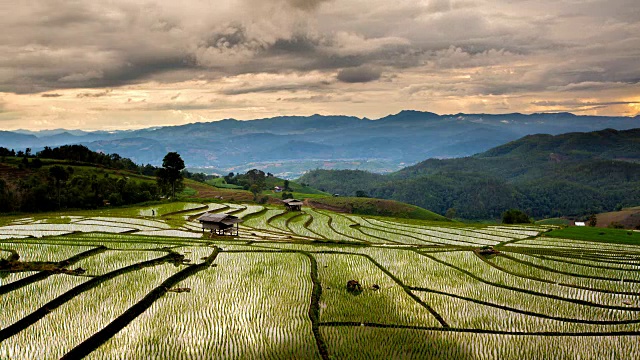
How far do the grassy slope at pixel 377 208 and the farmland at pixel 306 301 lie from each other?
104928 millimetres

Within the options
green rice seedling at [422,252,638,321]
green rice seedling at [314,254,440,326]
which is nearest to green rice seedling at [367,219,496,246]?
green rice seedling at [422,252,638,321]

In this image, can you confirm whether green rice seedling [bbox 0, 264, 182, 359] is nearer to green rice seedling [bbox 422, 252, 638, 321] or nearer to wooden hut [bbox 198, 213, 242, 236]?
green rice seedling [bbox 422, 252, 638, 321]

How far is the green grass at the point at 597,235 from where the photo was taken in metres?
49.0

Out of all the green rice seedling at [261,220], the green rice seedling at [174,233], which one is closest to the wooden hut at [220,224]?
the green rice seedling at [174,233]

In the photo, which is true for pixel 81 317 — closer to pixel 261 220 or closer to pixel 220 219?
pixel 220 219

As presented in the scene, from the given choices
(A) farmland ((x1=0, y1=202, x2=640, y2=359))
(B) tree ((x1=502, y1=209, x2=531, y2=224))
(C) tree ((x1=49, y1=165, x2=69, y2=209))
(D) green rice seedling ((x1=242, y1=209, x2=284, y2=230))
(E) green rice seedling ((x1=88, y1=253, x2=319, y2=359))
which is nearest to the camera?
(E) green rice seedling ((x1=88, y1=253, x2=319, y2=359))

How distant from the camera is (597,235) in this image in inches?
2090

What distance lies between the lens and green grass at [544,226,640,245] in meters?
49.0

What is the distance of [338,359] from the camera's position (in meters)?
15.8

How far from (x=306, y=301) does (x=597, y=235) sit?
48.6 meters

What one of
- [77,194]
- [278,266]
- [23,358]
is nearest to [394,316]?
[278,266]

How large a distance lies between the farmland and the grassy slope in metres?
105

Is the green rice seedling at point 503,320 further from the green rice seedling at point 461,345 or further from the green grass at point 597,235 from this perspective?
the green grass at point 597,235

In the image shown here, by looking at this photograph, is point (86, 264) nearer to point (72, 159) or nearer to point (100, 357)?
point (100, 357)
